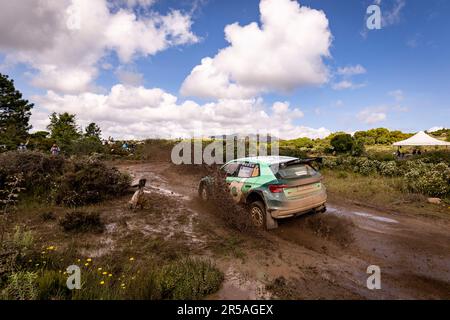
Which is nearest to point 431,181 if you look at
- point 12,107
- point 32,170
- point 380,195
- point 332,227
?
point 380,195

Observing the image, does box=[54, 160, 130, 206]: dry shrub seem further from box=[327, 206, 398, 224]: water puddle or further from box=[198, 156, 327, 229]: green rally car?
box=[327, 206, 398, 224]: water puddle

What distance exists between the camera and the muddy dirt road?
12.5 feet

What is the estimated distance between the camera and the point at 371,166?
1447cm

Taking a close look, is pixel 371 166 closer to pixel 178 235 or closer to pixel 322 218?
pixel 322 218

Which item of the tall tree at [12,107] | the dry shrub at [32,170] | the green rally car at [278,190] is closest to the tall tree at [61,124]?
the tall tree at [12,107]

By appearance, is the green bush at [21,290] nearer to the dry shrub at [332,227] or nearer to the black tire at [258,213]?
the black tire at [258,213]

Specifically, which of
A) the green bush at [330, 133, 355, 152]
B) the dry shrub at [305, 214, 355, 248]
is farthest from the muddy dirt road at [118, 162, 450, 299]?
the green bush at [330, 133, 355, 152]

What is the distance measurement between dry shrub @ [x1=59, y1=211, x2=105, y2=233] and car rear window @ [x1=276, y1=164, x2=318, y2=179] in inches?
180

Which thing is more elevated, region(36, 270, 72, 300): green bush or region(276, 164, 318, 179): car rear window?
region(276, 164, 318, 179): car rear window

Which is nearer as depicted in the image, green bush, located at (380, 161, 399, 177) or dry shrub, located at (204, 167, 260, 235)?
dry shrub, located at (204, 167, 260, 235)

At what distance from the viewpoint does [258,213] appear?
244 inches
